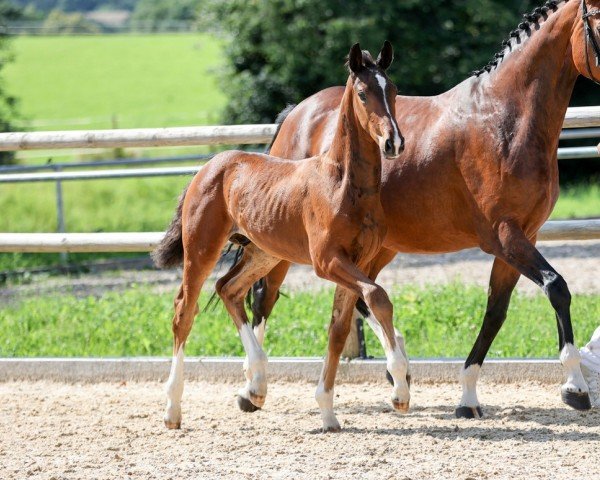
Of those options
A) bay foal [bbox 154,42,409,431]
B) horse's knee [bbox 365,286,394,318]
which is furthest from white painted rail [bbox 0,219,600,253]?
horse's knee [bbox 365,286,394,318]

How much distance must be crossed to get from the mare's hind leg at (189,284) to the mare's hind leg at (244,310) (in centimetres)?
18

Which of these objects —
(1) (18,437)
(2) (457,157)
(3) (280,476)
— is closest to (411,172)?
(2) (457,157)

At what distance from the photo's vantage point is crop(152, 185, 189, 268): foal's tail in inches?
228

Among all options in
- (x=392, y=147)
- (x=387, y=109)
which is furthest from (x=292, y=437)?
(x=387, y=109)

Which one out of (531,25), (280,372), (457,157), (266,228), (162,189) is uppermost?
(531,25)

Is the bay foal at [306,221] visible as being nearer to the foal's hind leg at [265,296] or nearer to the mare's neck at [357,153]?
the mare's neck at [357,153]

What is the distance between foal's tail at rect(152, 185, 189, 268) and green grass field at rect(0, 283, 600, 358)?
1414 mm

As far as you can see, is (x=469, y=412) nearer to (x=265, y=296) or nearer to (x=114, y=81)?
(x=265, y=296)

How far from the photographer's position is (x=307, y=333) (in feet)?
23.8

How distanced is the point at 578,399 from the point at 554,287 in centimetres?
59

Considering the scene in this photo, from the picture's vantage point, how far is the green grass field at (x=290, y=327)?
6977 mm

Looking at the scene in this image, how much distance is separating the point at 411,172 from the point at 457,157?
0.26m

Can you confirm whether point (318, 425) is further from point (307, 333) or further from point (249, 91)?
point (249, 91)

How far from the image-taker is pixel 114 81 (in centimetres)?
4162
